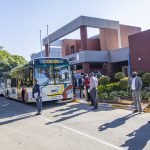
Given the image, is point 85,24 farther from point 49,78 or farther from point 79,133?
point 79,133

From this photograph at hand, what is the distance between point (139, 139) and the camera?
7629mm

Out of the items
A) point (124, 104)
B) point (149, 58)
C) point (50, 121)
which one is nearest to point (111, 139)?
point (50, 121)

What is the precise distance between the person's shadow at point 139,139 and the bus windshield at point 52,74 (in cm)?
889

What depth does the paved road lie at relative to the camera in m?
7.39

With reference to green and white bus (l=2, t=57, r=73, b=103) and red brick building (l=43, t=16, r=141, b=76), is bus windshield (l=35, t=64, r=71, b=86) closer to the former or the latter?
green and white bus (l=2, t=57, r=73, b=103)

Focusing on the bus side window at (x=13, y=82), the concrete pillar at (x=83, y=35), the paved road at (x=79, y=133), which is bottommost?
the paved road at (x=79, y=133)

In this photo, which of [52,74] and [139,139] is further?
[52,74]

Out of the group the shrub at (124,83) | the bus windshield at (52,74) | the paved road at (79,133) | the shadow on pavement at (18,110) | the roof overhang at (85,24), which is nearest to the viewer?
the paved road at (79,133)

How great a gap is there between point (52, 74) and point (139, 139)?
10.3 metres

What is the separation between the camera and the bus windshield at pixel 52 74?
16.8m

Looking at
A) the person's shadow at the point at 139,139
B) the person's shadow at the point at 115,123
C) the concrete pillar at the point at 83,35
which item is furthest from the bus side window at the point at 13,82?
the person's shadow at the point at 139,139

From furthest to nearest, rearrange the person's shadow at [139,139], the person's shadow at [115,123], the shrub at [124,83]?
the shrub at [124,83] → the person's shadow at [115,123] → the person's shadow at [139,139]

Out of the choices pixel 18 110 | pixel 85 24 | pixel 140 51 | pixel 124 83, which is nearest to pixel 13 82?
pixel 18 110

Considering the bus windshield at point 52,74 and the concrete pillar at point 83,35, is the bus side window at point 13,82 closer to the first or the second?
the bus windshield at point 52,74
